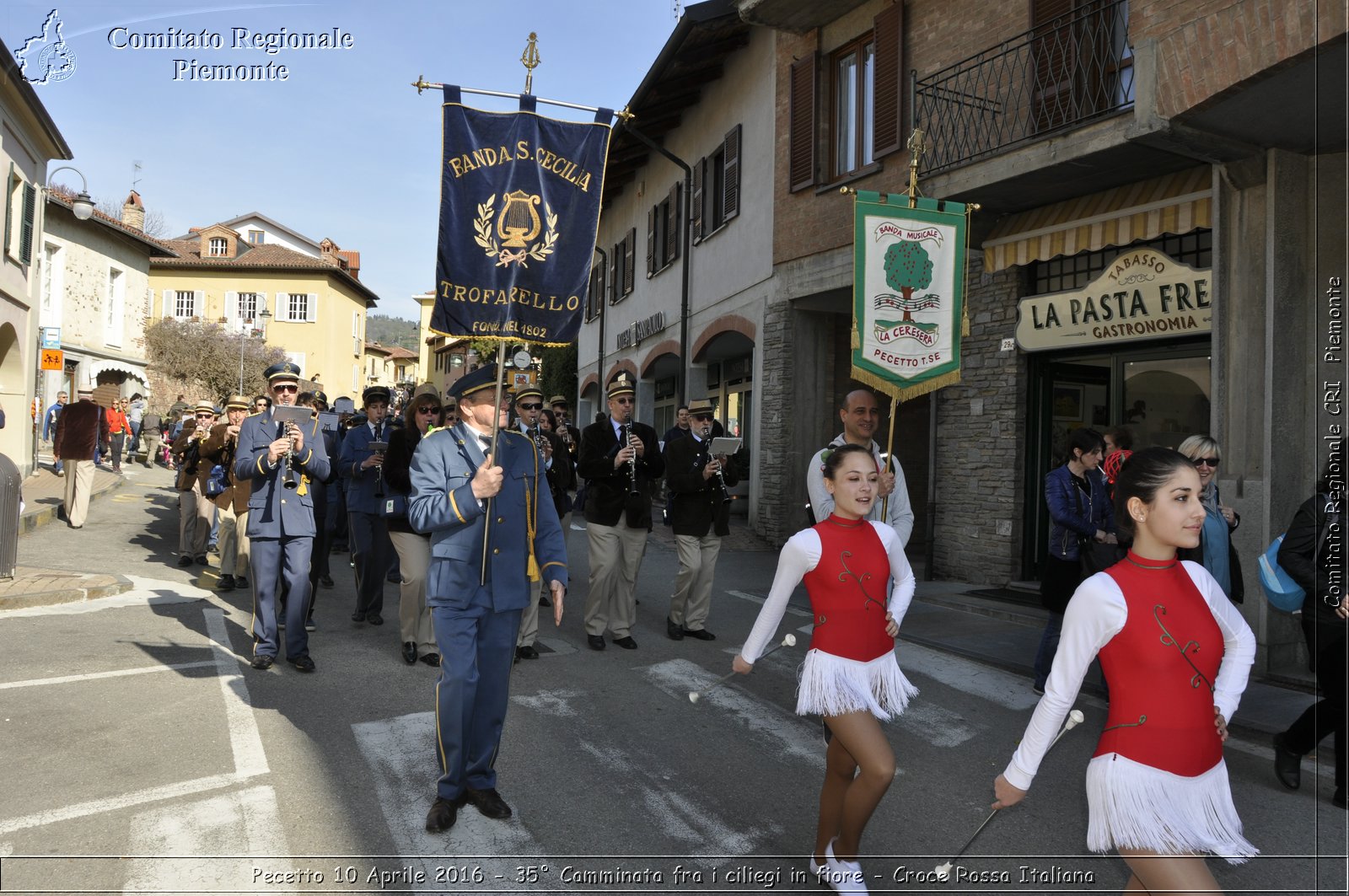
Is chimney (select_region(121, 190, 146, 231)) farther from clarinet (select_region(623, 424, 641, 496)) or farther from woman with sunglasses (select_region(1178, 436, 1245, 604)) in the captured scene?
woman with sunglasses (select_region(1178, 436, 1245, 604))

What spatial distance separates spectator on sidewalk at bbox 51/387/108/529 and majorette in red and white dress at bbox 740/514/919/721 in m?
13.3

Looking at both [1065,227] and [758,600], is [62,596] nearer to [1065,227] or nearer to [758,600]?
[758,600]

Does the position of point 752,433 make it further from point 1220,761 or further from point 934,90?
point 1220,761

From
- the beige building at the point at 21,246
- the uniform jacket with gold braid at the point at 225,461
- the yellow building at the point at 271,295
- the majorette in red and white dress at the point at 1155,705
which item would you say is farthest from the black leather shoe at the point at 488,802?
the yellow building at the point at 271,295

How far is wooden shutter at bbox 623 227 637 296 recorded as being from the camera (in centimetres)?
2445

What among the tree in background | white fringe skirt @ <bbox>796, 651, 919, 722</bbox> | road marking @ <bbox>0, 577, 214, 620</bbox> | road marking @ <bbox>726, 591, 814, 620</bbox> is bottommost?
road marking @ <bbox>726, 591, 814, 620</bbox>

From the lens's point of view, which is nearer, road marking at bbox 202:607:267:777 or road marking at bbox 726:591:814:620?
road marking at bbox 202:607:267:777

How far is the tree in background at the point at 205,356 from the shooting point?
35875 millimetres

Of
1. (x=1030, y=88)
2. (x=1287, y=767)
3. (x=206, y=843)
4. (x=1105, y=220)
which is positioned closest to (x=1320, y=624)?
(x=1287, y=767)

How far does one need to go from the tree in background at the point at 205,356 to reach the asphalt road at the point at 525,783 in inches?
1271

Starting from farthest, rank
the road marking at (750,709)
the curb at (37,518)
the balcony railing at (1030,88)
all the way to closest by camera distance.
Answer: the curb at (37,518) < the balcony railing at (1030,88) < the road marking at (750,709)

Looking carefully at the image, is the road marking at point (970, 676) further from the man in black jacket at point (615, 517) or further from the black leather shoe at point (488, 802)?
the black leather shoe at point (488, 802)

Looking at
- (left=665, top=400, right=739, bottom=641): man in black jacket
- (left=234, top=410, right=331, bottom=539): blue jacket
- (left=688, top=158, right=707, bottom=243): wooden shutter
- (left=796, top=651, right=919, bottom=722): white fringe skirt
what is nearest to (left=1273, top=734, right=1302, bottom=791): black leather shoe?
(left=796, top=651, right=919, bottom=722): white fringe skirt

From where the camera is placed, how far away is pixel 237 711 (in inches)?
216
